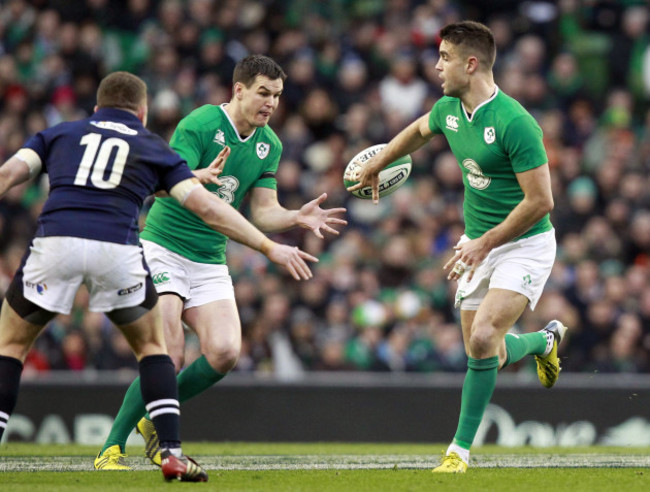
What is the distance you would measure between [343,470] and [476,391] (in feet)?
3.12

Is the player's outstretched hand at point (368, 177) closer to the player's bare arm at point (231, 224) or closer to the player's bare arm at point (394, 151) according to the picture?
the player's bare arm at point (394, 151)

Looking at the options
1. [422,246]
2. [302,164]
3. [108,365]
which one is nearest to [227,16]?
[302,164]

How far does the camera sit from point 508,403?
1123cm

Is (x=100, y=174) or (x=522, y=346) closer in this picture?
(x=100, y=174)

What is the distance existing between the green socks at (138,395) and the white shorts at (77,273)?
4.40 feet

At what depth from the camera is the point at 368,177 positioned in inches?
314

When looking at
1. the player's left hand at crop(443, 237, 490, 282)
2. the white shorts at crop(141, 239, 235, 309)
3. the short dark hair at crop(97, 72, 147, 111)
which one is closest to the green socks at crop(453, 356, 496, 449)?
the player's left hand at crop(443, 237, 490, 282)

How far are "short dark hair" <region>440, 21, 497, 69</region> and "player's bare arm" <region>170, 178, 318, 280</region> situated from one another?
195cm

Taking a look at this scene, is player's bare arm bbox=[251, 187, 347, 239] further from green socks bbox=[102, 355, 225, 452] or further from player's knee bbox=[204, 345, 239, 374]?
green socks bbox=[102, 355, 225, 452]

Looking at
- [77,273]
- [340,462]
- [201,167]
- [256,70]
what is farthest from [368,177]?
[77,273]

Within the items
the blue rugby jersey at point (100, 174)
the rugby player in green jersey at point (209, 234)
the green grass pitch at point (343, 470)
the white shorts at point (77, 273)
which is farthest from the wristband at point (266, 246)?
the green grass pitch at point (343, 470)

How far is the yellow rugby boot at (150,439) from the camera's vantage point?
7082 millimetres

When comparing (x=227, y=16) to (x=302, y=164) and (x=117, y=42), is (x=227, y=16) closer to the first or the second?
(x=117, y=42)

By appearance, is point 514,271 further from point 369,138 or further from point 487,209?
point 369,138
